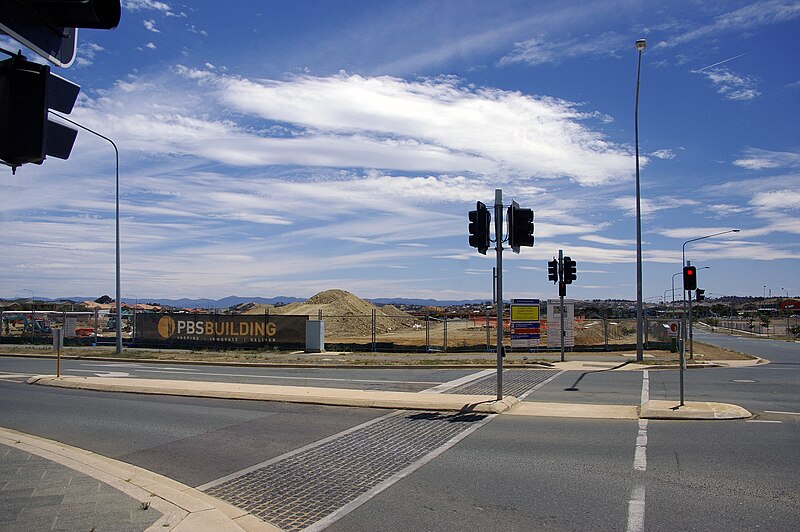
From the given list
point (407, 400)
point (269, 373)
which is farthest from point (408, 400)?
point (269, 373)

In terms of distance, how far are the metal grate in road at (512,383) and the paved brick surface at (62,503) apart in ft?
33.1

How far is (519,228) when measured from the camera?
14117 millimetres

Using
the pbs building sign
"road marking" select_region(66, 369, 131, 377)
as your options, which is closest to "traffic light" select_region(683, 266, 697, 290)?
"road marking" select_region(66, 369, 131, 377)

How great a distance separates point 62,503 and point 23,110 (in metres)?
4.68

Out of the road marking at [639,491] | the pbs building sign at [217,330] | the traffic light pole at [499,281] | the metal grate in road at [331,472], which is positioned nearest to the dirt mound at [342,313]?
the pbs building sign at [217,330]

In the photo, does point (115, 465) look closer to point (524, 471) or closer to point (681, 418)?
point (524, 471)

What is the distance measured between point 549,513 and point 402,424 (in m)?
5.57

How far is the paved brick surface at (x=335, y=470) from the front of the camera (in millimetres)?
7121

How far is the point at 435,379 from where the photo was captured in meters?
19.8

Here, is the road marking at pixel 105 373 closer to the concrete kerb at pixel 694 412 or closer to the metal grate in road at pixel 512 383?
the metal grate in road at pixel 512 383

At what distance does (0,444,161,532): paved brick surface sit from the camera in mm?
6074

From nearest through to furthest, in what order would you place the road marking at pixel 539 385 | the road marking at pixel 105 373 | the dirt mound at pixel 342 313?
the road marking at pixel 539 385 < the road marking at pixel 105 373 < the dirt mound at pixel 342 313

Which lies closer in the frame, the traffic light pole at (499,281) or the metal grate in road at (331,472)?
the metal grate in road at (331,472)

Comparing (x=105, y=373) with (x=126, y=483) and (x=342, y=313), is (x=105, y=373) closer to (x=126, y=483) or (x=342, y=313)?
(x=126, y=483)
